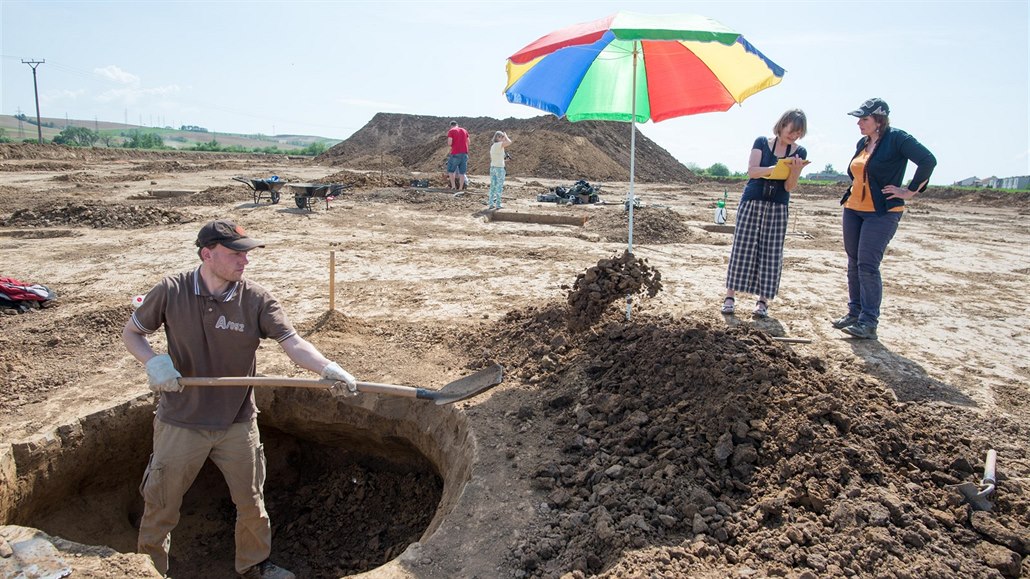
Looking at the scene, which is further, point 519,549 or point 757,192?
point 757,192

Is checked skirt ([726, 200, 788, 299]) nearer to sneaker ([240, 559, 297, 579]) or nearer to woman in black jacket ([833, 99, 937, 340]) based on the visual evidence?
woman in black jacket ([833, 99, 937, 340])

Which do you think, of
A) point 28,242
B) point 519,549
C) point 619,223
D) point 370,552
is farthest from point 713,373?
point 28,242

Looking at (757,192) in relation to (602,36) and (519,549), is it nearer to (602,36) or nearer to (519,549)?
(602,36)

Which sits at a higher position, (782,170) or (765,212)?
(782,170)

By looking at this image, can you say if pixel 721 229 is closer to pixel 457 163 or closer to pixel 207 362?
pixel 457 163

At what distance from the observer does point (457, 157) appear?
17188mm

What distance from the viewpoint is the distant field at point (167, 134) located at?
311ft

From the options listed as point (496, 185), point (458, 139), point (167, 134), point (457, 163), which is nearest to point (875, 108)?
point (496, 185)

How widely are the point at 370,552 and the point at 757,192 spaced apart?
13.6ft

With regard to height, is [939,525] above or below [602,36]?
below

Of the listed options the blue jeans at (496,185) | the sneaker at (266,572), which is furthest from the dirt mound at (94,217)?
the sneaker at (266,572)

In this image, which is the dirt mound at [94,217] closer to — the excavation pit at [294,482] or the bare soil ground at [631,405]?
the bare soil ground at [631,405]

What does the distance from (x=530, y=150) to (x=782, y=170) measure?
25.6 metres

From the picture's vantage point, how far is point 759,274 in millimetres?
5520
